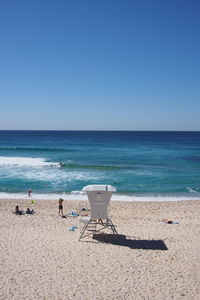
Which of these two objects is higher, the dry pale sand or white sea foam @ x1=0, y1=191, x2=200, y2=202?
the dry pale sand

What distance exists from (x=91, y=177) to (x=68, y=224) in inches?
510

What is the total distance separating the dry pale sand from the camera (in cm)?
610

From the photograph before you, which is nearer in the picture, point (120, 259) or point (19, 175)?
point (120, 259)

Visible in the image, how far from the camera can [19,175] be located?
83.5 feet

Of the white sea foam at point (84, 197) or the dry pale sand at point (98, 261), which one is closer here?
the dry pale sand at point (98, 261)

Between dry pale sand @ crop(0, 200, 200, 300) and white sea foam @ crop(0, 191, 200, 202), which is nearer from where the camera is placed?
dry pale sand @ crop(0, 200, 200, 300)

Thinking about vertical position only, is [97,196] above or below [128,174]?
above

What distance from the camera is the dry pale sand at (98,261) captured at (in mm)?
6102

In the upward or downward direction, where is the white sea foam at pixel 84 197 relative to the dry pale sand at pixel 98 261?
downward

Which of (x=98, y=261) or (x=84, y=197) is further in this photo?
(x=84, y=197)

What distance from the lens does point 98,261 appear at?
7652 millimetres

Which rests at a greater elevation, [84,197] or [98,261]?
[98,261]

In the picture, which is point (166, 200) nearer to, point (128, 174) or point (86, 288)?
point (128, 174)

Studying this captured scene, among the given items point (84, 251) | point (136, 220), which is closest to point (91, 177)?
point (136, 220)
